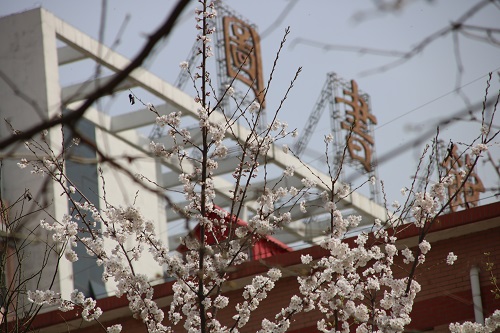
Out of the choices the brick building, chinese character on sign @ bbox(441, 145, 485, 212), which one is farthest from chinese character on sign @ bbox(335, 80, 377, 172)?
the brick building

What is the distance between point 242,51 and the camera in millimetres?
24266

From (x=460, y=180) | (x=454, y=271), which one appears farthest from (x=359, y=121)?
(x=454, y=271)

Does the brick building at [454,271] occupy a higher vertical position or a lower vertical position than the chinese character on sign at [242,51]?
lower

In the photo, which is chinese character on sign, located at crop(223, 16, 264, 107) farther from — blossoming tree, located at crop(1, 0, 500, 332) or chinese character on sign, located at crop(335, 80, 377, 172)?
blossoming tree, located at crop(1, 0, 500, 332)

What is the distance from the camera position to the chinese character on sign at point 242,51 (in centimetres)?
2367

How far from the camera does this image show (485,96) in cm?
707

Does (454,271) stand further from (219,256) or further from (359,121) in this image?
(359,121)

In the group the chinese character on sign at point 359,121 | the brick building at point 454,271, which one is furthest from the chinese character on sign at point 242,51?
the brick building at point 454,271

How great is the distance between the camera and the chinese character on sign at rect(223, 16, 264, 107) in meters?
23.7

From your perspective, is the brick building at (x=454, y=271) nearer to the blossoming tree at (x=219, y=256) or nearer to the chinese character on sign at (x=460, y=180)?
the chinese character on sign at (x=460, y=180)

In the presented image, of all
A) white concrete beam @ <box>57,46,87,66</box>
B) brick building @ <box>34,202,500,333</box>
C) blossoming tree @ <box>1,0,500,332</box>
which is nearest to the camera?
blossoming tree @ <box>1,0,500,332</box>

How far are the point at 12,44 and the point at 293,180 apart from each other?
9.35m

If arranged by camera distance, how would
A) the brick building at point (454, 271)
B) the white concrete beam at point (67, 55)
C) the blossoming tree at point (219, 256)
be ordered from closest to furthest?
1. the blossoming tree at point (219, 256)
2. the brick building at point (454, 271)
3. the white concrete beam at point (67, 55)

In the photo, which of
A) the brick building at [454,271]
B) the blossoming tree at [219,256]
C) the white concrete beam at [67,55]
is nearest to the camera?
the blossoming tree at [219,256]
